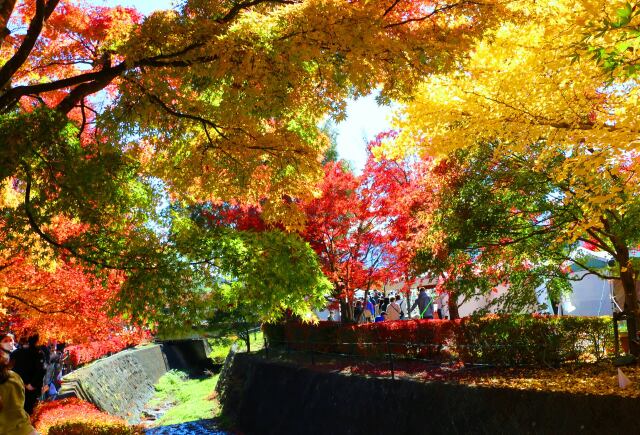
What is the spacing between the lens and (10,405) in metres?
5.15

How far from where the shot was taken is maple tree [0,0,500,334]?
5594mm

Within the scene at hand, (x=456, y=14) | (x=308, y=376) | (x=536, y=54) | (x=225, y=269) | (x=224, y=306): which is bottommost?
(x=308, y=376)

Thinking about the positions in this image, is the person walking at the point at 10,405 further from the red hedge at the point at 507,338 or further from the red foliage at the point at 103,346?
the red foliage at the point at 103,346

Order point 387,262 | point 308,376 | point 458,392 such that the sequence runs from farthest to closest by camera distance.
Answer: point 387,262 → point 308,376 → point 458,392

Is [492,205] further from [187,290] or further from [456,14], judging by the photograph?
[187,290]

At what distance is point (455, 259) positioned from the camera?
9.02 meters

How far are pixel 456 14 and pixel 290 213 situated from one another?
4.69m

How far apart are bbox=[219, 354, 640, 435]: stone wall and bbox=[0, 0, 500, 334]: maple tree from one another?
3.20 metres

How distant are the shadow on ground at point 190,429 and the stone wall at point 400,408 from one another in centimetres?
67

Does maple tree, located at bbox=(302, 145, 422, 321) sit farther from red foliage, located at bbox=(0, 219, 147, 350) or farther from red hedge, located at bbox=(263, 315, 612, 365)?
red foliage, located at bbox=(0, 219, 147, 350)

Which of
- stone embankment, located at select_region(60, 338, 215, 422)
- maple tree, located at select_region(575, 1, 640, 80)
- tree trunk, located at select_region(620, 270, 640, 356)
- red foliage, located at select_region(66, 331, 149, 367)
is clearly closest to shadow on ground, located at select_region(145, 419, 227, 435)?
stone embankment, located at select_region(60, 338, 215, 422)

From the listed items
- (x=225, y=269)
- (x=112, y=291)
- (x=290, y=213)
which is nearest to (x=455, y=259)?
(x=290, y=213)

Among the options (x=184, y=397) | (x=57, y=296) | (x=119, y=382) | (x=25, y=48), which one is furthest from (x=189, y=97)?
(x=184, y=397)

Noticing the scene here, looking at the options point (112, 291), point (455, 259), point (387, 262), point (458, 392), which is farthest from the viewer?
point (387, 262)
